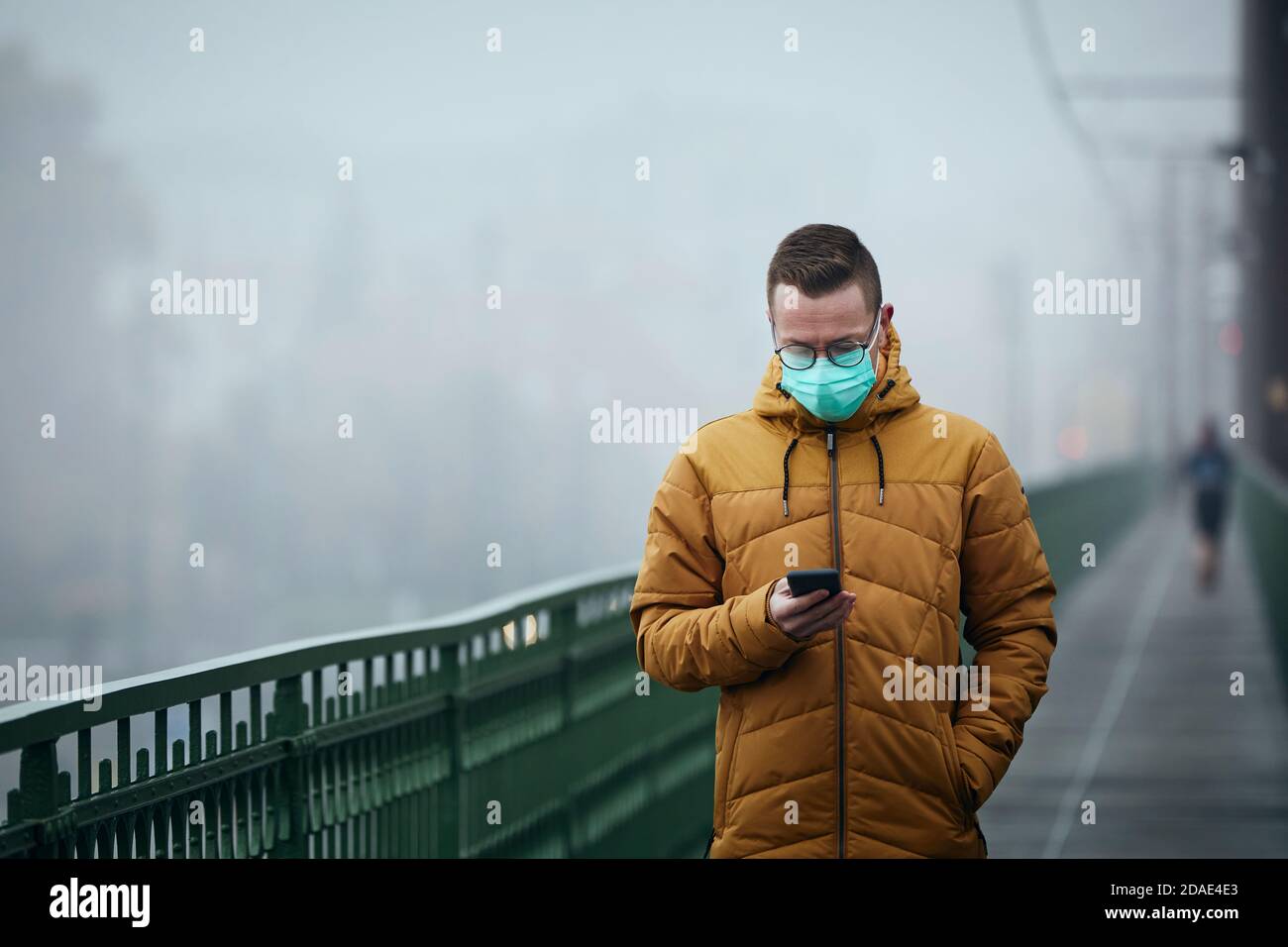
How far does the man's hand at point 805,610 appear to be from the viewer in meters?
2.71

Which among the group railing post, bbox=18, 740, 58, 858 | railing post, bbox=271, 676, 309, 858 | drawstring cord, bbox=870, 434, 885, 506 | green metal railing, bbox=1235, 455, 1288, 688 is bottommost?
green metal railing, bbox=1235, 455, 1288, 688

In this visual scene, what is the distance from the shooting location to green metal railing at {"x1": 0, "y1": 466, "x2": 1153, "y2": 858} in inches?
130

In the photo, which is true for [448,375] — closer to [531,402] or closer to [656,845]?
[531,402]

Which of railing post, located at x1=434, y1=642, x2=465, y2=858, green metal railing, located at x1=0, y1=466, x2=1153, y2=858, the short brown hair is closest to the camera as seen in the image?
the short brown hair

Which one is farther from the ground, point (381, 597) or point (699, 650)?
point (699, 650)

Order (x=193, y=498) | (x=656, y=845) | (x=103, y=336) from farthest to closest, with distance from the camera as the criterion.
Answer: (x=193, y=498) < (x=103, y=336) < (x=656, y=845)

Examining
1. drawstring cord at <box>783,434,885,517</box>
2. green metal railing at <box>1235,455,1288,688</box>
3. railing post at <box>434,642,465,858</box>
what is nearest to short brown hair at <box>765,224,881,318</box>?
drawstring cord at <box>783,434,885,517</box>

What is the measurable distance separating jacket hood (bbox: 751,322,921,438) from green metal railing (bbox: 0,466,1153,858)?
1369 millimetres

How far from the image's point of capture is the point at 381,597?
227 feet

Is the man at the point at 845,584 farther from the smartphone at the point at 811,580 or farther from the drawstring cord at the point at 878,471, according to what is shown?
the smartphone at the point at 811,580

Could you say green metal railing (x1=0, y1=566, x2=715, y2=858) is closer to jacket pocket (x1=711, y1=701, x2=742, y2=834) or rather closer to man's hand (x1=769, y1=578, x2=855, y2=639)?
jacket pocket (x1=711, y1=701, x2=742, y2=834)
